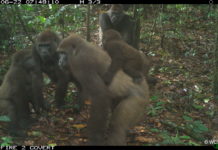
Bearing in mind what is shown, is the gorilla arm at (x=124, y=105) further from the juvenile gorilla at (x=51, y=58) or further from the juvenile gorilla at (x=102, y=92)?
the juvenile gorilla at (x=51, y=58)

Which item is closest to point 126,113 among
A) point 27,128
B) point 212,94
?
point 27,128

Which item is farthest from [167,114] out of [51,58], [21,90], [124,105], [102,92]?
[21,90]

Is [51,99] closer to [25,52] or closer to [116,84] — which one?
[25,52]

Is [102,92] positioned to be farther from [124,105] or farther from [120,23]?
[120,23]

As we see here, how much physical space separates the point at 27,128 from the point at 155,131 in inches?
118

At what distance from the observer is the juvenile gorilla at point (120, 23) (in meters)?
9.80

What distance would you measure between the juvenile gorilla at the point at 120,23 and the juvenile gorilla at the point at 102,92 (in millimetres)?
4193

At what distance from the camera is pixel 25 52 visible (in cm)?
731

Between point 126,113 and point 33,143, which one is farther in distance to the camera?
point 33,143

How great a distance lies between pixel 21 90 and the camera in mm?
6984

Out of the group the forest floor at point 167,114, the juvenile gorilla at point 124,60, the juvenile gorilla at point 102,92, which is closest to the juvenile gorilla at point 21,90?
the forest floor at point 167,114

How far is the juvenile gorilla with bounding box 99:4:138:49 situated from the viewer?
32.1ft

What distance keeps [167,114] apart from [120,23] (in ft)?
12.7

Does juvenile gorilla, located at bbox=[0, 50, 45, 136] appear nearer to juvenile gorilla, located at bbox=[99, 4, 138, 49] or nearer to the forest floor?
the forest floor
